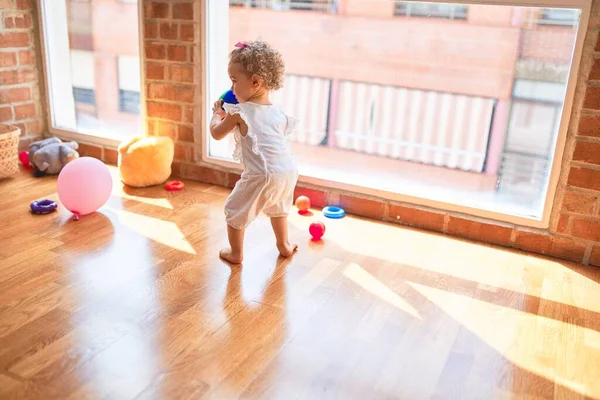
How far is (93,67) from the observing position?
3.35 metres

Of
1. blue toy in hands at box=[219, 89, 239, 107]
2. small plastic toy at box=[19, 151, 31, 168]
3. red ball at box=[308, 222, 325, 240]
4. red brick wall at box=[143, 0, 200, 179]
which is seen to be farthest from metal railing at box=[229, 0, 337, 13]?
small plastic toy at box=[19, 151, 31, 168]

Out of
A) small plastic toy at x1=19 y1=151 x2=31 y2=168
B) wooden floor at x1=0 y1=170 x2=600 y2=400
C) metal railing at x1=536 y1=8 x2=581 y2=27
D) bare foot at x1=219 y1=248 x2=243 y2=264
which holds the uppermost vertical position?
metal railing at x1=536 y1=8 x2=581 y2=27

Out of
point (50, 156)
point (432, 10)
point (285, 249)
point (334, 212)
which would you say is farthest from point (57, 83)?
point (432, 10)

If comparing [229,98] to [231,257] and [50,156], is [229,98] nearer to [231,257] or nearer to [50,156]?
[231,257]

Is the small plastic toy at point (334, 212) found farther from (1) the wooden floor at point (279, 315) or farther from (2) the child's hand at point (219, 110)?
(2) the child's hand at point (219, 110)

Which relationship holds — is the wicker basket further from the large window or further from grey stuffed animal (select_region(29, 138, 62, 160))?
the large window

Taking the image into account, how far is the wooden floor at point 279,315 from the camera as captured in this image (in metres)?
1.48

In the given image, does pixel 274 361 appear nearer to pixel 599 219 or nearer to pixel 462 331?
pixel 462 331

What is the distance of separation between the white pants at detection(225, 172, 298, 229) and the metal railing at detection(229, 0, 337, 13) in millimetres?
962

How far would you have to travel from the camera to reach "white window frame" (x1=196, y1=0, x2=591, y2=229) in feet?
7.11

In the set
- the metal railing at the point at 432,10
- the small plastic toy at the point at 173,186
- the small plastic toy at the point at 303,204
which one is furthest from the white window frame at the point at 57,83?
the metal railing at the point at 432,10

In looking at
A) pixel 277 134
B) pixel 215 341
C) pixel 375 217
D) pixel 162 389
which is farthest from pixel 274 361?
pixel 375 217

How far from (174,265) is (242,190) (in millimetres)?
377

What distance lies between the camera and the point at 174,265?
6.93 feet
